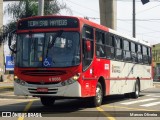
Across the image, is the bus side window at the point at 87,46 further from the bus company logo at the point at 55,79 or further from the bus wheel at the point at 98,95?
the bus wheel at the point at 98,95

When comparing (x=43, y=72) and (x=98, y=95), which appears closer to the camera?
(x=43, y=72)

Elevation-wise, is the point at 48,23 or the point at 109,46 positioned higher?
the point at 48,23

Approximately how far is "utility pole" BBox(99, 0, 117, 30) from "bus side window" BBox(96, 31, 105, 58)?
738 inches

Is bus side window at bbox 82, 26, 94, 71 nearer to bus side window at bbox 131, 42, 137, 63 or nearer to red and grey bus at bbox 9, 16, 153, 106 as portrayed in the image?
red and grey bus at bbox 9, 16, 153, 106

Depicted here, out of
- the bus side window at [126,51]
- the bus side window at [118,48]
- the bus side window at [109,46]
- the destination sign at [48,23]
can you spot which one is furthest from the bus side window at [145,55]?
the destination sign at [48,23]

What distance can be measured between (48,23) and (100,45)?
8.82 feet

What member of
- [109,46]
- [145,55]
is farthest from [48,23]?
[145,55]

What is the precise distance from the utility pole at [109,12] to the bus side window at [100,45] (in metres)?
18.8

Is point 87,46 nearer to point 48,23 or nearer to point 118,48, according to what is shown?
point 48,23

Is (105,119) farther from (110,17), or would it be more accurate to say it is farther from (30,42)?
(110,17)

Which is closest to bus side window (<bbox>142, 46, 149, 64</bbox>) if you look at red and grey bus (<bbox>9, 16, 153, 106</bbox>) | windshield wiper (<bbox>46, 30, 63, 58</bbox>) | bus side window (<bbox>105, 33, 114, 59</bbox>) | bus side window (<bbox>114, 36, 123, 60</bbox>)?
bus side window (<bbox>114, 36, 123, 60</bbox>)

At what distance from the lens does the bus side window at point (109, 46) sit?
58.0 feet

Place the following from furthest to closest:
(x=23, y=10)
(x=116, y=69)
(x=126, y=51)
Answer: (x=23, y=10) < (x=126, y=51) < (x=116, y=69)

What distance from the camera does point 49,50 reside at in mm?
14617
